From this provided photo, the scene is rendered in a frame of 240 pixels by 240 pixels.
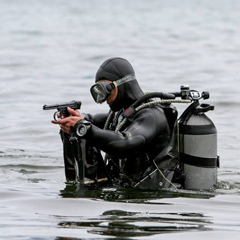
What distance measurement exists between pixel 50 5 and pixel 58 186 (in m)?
53.7

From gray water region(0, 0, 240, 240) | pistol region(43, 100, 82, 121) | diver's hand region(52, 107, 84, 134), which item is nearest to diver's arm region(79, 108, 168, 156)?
diver's hand region(52, 107, 84, 134)

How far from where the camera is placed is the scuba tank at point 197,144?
734cm

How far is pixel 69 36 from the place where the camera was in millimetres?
35312

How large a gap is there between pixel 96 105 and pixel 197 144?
9039 millimetres

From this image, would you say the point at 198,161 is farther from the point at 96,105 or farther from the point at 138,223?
the point at 96,105

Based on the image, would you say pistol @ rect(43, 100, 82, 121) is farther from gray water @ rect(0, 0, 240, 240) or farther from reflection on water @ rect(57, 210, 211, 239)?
reflection on water @ rect(57, 210, 211, 239)

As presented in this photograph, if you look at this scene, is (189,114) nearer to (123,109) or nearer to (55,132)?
(123,109)

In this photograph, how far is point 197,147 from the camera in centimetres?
735

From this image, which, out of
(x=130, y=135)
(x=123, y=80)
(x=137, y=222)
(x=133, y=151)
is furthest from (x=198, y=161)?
(x=137, y=222)

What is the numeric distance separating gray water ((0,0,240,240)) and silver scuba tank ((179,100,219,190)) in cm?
16

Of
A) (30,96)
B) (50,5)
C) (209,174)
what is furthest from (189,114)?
(50,5)

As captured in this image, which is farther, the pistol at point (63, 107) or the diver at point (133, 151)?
the diver at point (133, 151)

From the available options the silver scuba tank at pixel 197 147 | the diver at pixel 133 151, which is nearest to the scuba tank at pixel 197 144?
the silver scuba tank at pixel 197 147

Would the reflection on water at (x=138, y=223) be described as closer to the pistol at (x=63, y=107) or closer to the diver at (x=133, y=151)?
the diver at (x=133, y=151)
